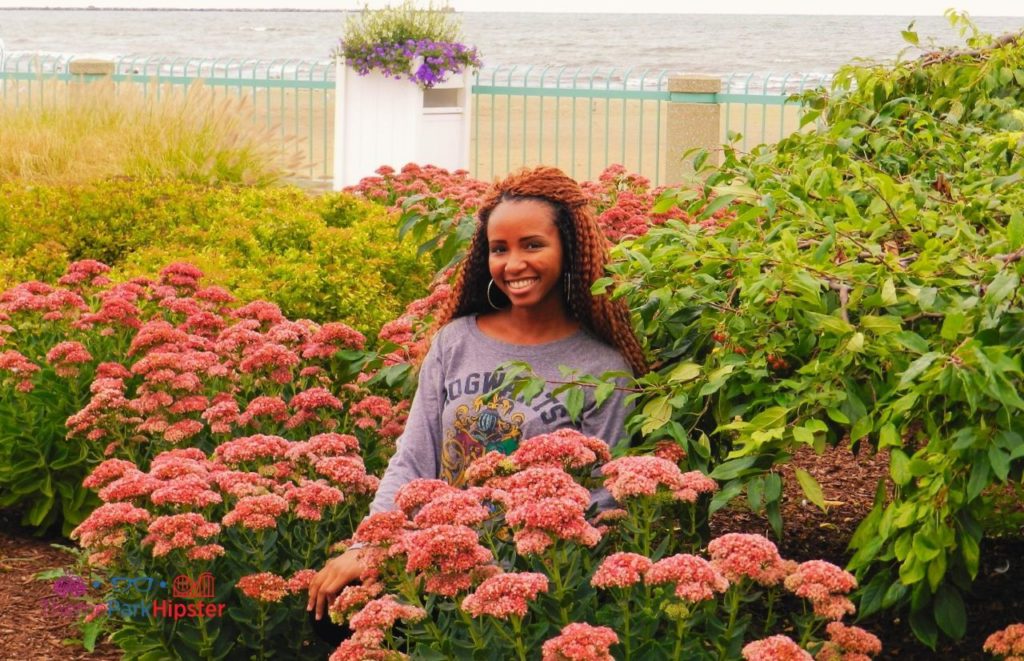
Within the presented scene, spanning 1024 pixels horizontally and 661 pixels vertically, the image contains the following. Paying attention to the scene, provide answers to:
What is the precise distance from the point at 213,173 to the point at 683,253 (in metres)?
8.23

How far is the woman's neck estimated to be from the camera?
356cm

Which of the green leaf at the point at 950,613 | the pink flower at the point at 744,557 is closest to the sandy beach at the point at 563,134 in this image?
the green leaf at the point at 950,613

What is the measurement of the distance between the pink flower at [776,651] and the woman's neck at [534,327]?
4.81ft

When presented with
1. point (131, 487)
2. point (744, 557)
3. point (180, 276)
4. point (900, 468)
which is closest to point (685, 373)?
point (900, 468)

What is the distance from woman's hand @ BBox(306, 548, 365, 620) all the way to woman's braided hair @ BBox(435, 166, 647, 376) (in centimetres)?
94

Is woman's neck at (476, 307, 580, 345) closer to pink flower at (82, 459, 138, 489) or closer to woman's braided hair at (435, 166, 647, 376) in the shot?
woman's braided hair at (435, 166, 647, 376)

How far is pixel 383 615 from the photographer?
7.97 ft

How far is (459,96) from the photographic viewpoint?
14.3 meters

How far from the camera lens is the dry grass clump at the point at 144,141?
1087cm

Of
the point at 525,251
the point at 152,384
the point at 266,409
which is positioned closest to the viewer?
the point at 525,251

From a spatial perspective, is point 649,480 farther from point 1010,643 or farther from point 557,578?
point 1010,643

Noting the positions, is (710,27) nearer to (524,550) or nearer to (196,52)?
(196,52)

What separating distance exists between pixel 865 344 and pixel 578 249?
3.25ft

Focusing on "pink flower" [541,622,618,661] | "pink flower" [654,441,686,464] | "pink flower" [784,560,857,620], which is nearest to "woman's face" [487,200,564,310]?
"pink flower" [654,441,686,464]
